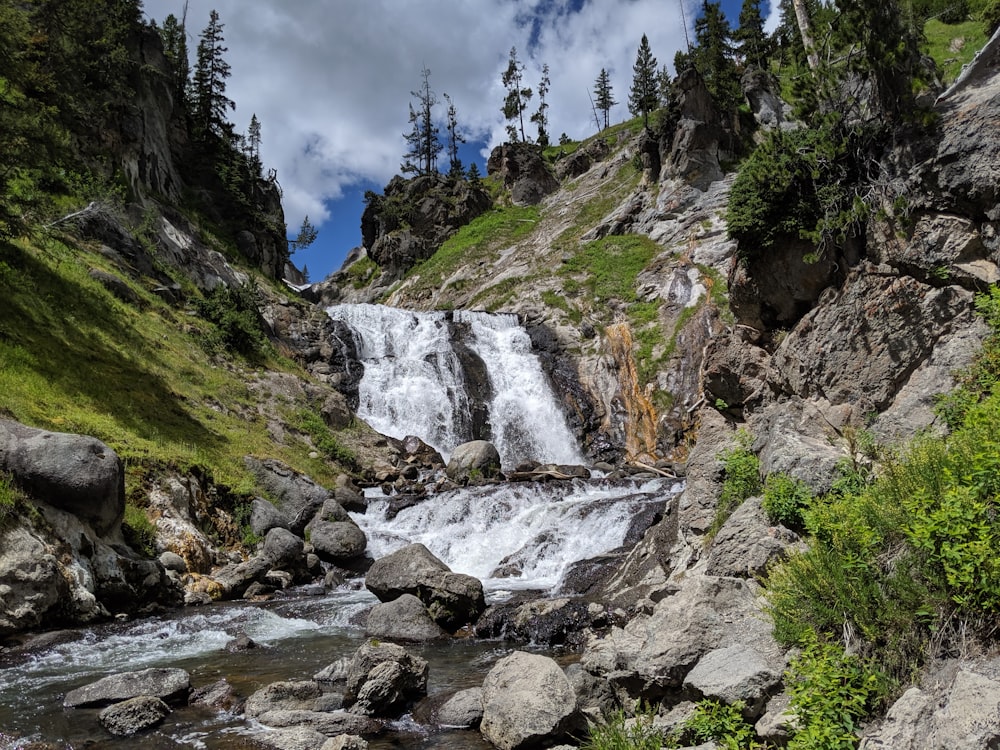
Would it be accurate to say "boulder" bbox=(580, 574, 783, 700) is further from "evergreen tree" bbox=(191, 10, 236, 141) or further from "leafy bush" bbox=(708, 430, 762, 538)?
"evergreen tree" bbox=(191, 10, 236, 141)

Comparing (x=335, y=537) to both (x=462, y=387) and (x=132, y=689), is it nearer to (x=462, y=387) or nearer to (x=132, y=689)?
(x=132, y=689)

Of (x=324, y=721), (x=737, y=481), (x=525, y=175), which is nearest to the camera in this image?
(x=324, y=721)

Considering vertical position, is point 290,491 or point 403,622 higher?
point 290,491

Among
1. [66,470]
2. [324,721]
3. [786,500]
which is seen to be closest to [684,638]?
[786,500]

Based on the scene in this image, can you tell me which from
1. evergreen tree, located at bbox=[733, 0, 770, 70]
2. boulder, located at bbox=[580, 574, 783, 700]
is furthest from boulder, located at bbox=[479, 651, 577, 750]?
evergreen tree, located at bbox=[733, 0, 770, 70]

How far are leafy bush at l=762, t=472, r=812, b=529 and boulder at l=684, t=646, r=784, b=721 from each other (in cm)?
322

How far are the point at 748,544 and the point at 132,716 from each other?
9.11m

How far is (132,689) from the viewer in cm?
888

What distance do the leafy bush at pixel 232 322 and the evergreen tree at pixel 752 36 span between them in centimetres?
5550

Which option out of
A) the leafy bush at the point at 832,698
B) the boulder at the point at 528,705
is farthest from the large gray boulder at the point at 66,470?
the leafy bush at the point at 832,698

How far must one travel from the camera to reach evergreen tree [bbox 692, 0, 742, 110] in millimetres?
49969

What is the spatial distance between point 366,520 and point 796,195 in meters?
17.9

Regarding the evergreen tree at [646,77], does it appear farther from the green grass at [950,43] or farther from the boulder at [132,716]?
the boulder at [132,716]

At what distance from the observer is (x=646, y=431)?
3209 centimetres
